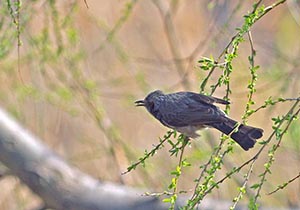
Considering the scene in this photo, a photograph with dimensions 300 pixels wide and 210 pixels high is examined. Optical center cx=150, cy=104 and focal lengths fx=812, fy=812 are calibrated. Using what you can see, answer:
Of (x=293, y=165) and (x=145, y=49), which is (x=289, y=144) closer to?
(x=293, y=165)

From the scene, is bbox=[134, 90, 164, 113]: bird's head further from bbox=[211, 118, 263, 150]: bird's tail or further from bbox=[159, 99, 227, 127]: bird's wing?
bbox=[211, 118, 263, 150]: bird's tail

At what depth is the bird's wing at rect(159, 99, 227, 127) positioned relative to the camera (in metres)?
3.18

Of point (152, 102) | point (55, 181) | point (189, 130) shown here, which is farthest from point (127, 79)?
point (189, 130)

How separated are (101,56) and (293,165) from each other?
191 cm

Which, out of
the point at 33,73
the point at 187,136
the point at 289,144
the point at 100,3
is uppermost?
the point at 100,3

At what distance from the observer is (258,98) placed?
701 cm

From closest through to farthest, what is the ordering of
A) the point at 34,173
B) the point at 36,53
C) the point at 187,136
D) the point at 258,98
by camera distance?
the point at 187,136 → the point at 34,173 → the point at 36,53 → the point at 258,98

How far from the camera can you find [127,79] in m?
6.91

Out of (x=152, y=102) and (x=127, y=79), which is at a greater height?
(x=127, y=79)

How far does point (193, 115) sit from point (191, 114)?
1 cm

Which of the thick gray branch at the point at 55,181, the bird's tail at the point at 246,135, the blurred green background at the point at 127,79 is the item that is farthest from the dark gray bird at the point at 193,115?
the thick gray branch at the point at 55,181

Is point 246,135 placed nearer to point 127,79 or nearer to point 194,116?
point 194,116

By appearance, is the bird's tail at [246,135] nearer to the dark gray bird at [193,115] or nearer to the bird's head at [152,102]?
the dark gray bird at [193,115]

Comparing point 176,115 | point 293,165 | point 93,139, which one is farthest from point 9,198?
point 176,115
